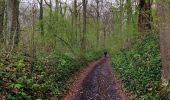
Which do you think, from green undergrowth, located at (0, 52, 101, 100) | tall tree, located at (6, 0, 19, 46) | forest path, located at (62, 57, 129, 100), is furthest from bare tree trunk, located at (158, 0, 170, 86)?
tall tree, located at (6, 0, 19, 46)

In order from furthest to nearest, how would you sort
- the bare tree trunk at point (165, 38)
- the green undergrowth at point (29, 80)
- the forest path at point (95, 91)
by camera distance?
the forest path at point (95, 91) < the bare tree trunk at point (165, 38) < the green undergrowth at point (29, 80)

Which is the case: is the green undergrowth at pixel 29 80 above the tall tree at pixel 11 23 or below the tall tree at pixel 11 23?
below

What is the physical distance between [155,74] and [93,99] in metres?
3.10

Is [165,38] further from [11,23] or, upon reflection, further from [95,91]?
[11,23]

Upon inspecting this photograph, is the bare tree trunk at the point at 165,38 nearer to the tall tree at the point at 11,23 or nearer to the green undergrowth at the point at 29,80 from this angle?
the green undergrowth at the point at 29,80

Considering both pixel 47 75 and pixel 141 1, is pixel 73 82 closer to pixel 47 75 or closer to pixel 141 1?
pixel 47 75

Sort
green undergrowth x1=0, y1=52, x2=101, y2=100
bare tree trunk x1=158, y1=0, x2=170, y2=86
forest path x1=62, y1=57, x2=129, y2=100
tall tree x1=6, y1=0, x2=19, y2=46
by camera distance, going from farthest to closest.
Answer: tall tree x1=6, y1=0, x2=19, y2=46
forest path x1=62, y1=57, x2=129, y2=100
bare tree trunk x1=158, y1=0, x2=170, y2=86
green undergrowth x1=0, y1=52, x2=101, y2=100

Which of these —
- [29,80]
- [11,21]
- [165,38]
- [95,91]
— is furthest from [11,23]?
[165,38]

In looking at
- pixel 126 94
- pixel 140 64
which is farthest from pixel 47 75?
pixel 140 64

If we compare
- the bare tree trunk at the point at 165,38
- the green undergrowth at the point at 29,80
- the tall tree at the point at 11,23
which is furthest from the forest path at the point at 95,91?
the tall tree at the point at 11,23

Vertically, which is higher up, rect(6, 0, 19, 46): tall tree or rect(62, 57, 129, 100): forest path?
rect(6, 0, 19, 46): tall tree

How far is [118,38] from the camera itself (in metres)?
36.5

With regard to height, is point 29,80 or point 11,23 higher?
point 11,23

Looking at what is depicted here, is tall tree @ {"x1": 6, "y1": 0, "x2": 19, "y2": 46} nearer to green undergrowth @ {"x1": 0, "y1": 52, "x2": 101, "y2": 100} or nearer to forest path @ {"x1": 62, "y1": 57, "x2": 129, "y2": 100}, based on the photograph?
green undergrowth @ {"x1": 0, "y1": 52, "x2": 101, "y2": 100}
